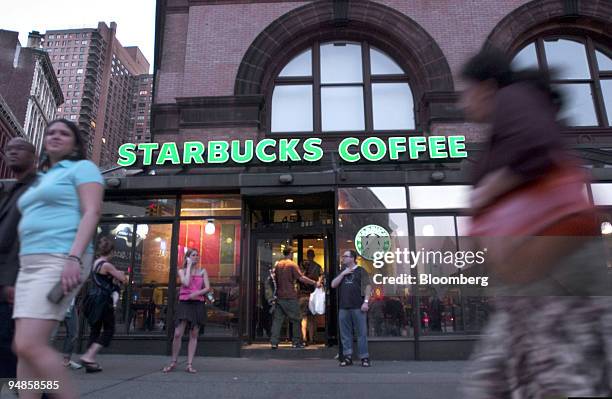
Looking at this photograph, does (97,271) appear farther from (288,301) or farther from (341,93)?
(341,93)

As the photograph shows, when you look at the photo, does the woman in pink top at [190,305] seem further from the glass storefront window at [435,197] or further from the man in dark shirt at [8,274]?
the glass storefront window at [435,197]

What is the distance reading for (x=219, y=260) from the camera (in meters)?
10.0

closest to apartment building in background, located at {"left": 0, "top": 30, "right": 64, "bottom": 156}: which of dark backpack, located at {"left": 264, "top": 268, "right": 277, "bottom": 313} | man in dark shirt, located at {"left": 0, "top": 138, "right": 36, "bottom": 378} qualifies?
dark backpack, located at {"left": 264, "top": 268, "right": 277, "bottom": 313}

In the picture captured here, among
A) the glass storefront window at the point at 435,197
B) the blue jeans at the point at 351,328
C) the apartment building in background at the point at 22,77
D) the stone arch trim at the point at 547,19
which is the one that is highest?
the apartment building in background at the point at 22,77

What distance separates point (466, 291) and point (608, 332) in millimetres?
7898

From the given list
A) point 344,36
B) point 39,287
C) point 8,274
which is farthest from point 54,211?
point 344,36

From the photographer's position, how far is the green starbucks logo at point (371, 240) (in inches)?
371

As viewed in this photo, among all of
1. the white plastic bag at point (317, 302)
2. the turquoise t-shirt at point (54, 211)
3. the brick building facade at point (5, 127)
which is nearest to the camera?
the turquoise t-shirt at point (54, 211)

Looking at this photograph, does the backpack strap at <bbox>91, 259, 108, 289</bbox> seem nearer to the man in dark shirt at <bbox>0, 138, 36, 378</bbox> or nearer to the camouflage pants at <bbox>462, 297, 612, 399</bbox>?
the man in dark shirt at <bbox>0, 138, 36, 378</bbox>

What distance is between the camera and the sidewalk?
17.3ft

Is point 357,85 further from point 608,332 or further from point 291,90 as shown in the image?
point 608,332

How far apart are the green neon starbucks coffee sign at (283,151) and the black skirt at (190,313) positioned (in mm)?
3862

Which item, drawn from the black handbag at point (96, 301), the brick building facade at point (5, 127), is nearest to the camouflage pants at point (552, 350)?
the black handbag at point (96, 301)

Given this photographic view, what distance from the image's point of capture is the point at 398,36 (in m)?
11.6
